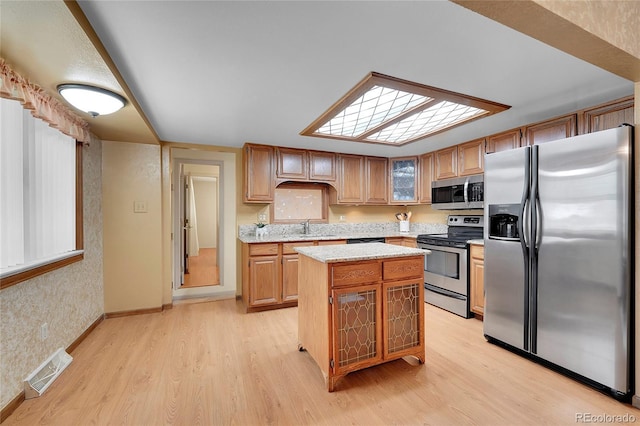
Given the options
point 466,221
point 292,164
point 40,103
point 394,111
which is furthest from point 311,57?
point 466,221

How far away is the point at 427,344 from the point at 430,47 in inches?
95.7

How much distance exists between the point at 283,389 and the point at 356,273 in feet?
3.13

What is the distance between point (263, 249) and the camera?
3439 millimetres

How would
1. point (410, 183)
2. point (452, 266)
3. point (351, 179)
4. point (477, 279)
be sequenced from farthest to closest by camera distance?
point (410, 183), point (351, 179), point (452, 266), point (477, 279)

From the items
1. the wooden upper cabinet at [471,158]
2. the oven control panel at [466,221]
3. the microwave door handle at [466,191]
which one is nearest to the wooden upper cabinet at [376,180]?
the oven control panel at [466,221]

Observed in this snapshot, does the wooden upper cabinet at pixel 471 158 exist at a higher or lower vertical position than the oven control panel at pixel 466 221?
higher

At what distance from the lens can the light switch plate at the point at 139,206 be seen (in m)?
3.35

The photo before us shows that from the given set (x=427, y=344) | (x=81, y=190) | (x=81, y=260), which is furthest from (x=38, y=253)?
(x=427, y=344)

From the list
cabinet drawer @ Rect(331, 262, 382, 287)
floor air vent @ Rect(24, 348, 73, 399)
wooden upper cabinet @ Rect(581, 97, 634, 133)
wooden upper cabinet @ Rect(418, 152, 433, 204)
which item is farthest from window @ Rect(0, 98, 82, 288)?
wooden upper cabinet @ Rect(581, 97, 634, 133)

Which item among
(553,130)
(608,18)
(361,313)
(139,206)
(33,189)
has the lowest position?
(361,313)

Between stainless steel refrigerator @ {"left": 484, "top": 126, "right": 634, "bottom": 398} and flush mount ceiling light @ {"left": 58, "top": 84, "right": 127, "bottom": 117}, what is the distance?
3188 millimetres

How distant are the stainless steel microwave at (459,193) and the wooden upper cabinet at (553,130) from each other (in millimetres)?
671

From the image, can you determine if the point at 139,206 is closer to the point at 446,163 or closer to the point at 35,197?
the point at 35,197

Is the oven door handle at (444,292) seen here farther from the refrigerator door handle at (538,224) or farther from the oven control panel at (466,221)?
the refrigerator door handle at (538,224)
